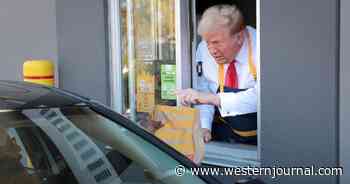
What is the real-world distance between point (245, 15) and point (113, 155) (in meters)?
3.37

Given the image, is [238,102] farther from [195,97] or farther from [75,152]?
[75,152]

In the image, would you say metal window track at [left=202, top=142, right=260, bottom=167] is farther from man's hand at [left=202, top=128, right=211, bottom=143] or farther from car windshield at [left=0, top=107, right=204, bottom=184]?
car windshield at [left=0, top=107, right=204, bottom=184]

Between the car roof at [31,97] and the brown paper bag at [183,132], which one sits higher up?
the car roof at [31,97]

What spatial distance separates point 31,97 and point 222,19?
3.74m

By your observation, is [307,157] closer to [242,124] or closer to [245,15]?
[242,124]

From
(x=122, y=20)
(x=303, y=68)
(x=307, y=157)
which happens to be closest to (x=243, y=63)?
(x=303, y=68)

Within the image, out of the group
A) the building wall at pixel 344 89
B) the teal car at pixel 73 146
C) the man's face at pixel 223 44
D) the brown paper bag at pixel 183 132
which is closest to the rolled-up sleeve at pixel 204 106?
the man's face at pixel 223 44

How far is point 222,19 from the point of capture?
6.39 m

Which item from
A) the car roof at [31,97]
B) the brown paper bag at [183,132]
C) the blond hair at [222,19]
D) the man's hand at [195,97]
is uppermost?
the blond hair at [222,19]

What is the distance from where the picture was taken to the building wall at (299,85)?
5.25 metres

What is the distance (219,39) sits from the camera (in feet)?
21.3

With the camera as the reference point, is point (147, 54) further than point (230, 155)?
Yes

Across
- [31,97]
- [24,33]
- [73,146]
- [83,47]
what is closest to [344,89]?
[73,146]

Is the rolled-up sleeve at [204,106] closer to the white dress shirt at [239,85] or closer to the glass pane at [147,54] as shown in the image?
the white dress shirt at [239,85]
